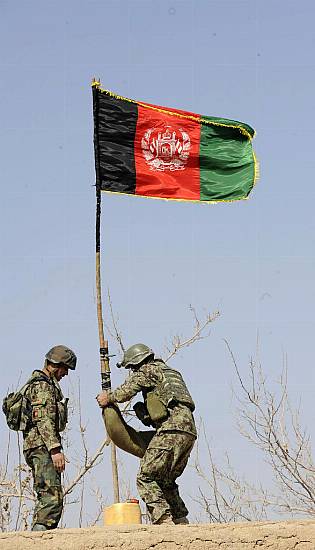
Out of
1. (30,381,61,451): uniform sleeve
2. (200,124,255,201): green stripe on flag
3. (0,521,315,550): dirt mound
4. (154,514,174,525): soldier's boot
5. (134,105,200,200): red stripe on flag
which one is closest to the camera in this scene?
(0,521,315,550): dirt mound

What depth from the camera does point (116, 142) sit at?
33.6 ft

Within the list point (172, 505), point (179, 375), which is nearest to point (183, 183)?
point (179, 375)

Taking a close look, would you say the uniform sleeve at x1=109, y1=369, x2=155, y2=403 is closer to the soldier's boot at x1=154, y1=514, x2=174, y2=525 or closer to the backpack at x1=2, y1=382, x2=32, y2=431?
the backpack at x1=2, y1=382, x2=32, y2=431

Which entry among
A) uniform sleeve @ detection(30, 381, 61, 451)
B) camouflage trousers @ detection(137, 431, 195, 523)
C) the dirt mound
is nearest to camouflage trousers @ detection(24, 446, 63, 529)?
uniform sleeve @ detection(30, 381, 61, 451)

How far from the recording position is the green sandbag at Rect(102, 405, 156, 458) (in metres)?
8.34

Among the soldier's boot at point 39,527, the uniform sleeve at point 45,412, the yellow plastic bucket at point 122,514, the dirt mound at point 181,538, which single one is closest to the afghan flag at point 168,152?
the uniform sleeve at point 45,412

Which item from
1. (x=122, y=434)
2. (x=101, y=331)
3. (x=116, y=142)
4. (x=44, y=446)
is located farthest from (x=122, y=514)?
(x=116, y=142)

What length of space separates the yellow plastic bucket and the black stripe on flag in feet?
11.1

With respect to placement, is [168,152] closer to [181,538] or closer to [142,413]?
[142,413]

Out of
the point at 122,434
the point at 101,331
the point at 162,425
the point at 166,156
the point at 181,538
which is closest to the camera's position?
the point at 181,538

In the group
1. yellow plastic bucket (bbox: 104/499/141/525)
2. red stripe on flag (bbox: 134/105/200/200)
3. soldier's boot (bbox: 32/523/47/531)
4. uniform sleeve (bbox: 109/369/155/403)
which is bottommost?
soldier's boot (bbox: 32/523/47/531)

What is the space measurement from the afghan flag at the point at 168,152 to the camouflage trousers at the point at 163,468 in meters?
2.96

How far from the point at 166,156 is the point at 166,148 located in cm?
9

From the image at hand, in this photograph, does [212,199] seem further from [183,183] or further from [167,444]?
[167,444]
